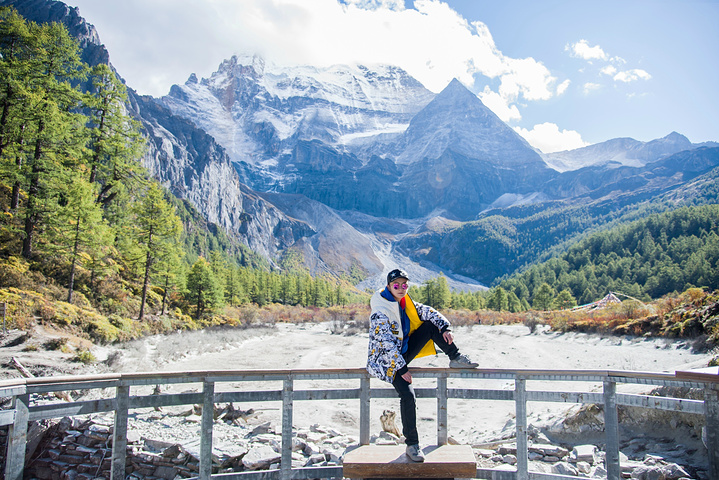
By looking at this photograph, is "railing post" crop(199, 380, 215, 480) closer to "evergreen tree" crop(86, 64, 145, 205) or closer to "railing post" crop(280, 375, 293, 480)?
"railing post" crop(280, 375, 293, 480)

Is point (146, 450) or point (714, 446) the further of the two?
point (146, 450)

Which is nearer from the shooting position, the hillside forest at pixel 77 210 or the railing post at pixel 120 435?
the railing post at pixel 120 435

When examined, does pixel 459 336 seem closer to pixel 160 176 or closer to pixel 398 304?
pixel 398 304

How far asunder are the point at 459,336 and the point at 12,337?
1284 inches

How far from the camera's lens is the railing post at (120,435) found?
381 centimetres

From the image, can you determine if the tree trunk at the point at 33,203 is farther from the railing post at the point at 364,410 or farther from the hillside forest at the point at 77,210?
the railing post at the point at 364,410

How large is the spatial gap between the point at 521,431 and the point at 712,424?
1622 mm

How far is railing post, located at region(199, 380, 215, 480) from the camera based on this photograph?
4105 millimetres

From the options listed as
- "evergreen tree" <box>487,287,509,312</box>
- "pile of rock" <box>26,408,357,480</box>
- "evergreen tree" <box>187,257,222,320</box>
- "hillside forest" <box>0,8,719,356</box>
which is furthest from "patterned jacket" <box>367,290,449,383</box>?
"evergreen tree" <box>487,287,509,312</box>

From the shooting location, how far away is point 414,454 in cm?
405

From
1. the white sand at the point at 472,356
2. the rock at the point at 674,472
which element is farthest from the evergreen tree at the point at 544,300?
the rock at the point at 674,472

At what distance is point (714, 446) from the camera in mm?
3643

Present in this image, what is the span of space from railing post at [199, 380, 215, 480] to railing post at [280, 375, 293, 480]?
72cm

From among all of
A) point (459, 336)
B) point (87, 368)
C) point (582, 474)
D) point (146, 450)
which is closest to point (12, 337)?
point (87, 368)
